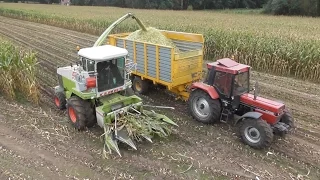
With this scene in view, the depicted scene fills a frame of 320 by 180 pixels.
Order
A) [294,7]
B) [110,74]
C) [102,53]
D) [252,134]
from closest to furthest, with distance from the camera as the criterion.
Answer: [252,134] → [102,53] → [110,74] → [294,7]

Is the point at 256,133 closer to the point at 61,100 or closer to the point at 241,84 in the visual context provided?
the point at 241,84

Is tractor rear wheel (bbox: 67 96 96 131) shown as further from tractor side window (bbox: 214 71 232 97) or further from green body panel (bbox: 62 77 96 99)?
tractor side window (bbox: 214 71 232 97)

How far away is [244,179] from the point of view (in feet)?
16.5

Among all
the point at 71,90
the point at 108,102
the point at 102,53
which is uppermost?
the point at 102,53

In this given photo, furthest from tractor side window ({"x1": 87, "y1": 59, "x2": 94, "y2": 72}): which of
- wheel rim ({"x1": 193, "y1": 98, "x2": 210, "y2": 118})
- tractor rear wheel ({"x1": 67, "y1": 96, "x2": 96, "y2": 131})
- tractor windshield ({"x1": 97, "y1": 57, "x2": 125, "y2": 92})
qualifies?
wheel rim ({"x1": 193, "y1": 98, "x2": 210, "y2": 118})

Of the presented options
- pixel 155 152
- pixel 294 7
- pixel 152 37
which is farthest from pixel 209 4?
pixel 155 152

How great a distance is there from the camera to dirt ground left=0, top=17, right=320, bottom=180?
5.15 m

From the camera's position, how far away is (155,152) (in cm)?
578

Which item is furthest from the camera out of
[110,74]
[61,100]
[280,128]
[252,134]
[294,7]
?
[294,7]

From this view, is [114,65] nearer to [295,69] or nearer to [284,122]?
[284,122]

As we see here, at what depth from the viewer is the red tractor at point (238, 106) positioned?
573 cm

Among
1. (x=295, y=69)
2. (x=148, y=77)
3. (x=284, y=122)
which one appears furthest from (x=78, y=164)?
(x=295, y=69)

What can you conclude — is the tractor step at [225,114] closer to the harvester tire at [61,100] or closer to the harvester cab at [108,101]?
the harvester cab at [108,101]

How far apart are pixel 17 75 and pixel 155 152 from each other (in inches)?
198
